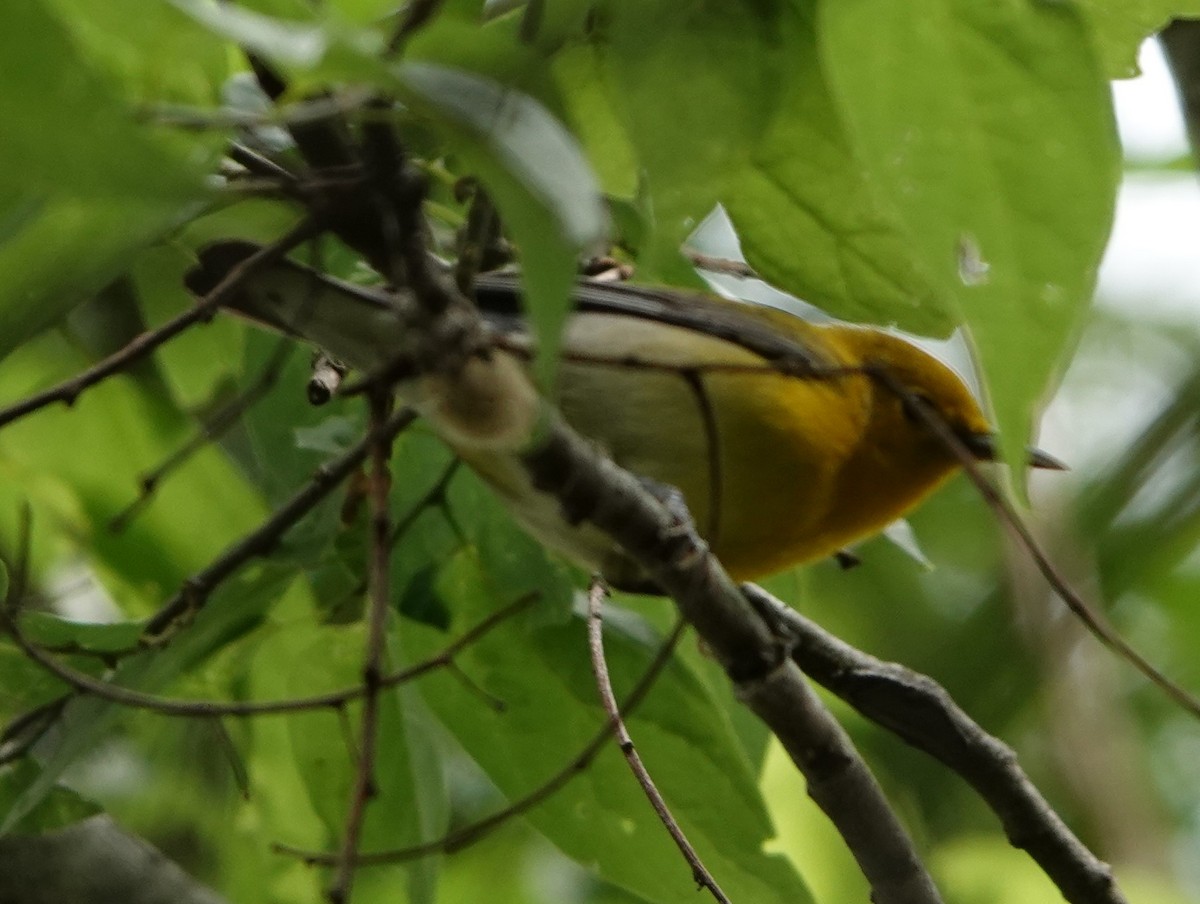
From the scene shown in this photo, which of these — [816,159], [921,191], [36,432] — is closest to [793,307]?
[36,432]

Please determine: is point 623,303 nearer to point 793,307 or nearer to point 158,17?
point 158,17

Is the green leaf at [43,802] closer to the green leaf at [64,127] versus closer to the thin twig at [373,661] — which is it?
the thin twig at [373,661]

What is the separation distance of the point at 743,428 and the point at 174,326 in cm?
110

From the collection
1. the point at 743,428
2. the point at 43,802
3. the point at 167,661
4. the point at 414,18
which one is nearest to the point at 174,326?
the point at 414,18

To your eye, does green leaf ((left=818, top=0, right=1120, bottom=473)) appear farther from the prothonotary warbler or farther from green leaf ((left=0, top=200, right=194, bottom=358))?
the prothonotary warbler

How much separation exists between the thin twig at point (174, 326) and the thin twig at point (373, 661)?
5.5 inches

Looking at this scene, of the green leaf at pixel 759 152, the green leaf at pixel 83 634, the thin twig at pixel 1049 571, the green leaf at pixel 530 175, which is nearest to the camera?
the green leaf at pixel 530 175

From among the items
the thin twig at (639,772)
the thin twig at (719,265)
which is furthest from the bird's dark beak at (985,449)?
the thin twig at (639,772)

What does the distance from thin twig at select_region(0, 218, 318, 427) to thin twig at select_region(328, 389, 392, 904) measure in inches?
5.5

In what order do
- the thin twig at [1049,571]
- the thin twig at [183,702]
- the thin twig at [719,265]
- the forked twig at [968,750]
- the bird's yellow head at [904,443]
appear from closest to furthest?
the thin twig at [1049,571]
the thin twig at [183,702]
the forked twig at [968,750]
the thin twig at [719,265]
the bird's yellow head at [904,443]

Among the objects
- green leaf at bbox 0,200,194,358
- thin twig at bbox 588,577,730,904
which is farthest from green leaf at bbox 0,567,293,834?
green leaf at bbox 0,200,194,358

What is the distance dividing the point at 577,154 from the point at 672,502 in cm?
113

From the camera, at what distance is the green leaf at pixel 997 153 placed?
1.04m

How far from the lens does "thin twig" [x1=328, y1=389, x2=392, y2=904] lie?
1170mm
